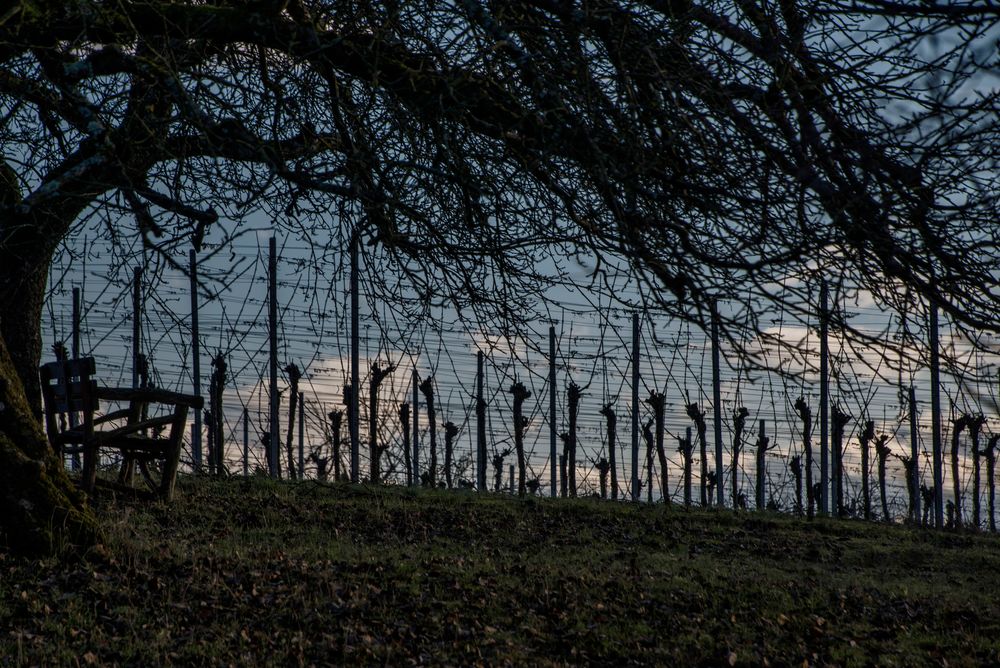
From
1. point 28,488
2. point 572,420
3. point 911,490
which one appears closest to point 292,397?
point 572,420

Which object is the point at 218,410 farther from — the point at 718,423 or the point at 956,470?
the point at 956,470

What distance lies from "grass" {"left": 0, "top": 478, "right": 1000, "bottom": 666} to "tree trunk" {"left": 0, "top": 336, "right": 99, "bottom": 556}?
0.15m

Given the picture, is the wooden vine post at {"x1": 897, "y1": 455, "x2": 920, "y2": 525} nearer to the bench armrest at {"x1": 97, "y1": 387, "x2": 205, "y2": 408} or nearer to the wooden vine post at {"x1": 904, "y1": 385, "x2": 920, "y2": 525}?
the wooden vine post at {"x1": 904, "y1": 385, "x2": 920, "y2": 525}

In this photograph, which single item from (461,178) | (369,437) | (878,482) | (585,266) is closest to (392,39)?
(461,178)

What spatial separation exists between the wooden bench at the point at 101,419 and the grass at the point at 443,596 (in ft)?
1.32

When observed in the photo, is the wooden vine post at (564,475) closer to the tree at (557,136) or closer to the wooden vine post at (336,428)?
the wooden vine post at (336,428)

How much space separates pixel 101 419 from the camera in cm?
792

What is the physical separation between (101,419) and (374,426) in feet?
16.6

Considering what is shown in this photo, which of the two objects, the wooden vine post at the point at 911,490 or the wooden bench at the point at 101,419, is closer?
the wooden bench at the point at 101,419

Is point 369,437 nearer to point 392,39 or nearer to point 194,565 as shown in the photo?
point 194,565

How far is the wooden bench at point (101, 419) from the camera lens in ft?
24.9

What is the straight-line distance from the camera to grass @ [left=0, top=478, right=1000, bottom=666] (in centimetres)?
495

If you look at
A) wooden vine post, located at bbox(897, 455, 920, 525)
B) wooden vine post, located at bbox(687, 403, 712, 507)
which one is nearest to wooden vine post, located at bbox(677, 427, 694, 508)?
wooden vine post, located at bbox(687, 403, 712, 507)

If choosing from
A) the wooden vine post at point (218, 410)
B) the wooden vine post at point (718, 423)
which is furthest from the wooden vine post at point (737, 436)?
the wooden vine post at point (218, 410)
